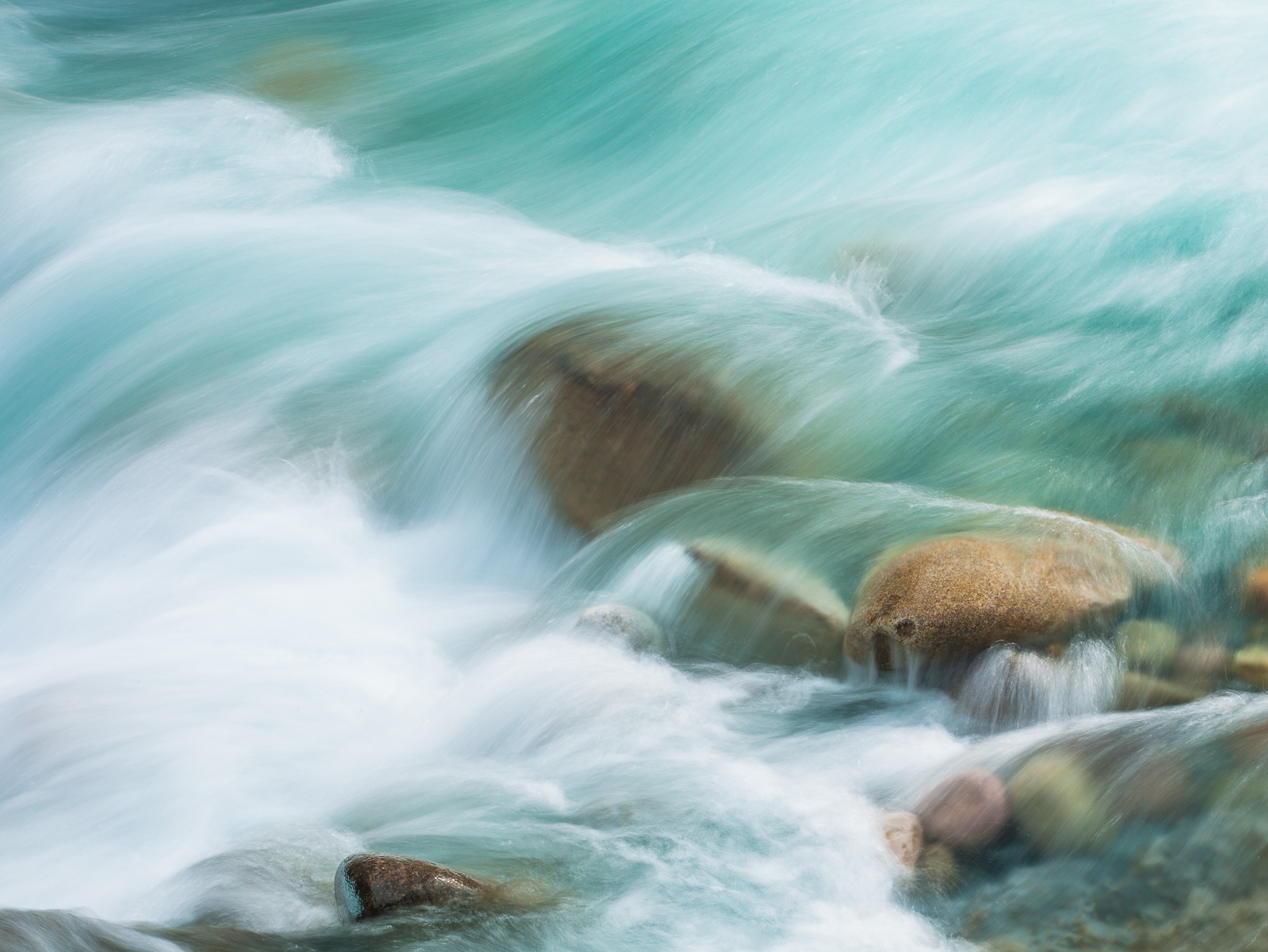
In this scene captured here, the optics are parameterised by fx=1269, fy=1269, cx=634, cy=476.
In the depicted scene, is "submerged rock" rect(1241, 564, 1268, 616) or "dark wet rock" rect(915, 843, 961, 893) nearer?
"dark wet rock" rect(915, 843, 961, 893)

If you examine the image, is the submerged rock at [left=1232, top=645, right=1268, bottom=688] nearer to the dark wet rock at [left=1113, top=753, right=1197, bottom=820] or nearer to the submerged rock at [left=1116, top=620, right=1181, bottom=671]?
the submerged rock at [left=1116, top=620, right=1181, bottom=671]

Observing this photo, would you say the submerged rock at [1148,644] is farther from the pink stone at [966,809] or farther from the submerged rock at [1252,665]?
the pink stone at [966,809]

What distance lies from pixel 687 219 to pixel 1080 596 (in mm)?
5036

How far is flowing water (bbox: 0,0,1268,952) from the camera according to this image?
4.56 metres

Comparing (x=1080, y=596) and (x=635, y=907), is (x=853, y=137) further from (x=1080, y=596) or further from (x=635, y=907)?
(x=635, y=907)

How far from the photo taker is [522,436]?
664 cm

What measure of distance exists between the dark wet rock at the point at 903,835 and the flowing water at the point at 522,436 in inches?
2.0

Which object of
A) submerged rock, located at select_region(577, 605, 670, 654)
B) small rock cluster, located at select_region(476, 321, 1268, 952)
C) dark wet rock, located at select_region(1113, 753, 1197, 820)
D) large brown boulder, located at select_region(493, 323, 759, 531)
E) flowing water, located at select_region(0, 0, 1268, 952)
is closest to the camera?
small rock cluster, located at select_region(476, 321, 1268, 952)

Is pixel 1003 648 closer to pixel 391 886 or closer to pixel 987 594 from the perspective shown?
pixel 987 594

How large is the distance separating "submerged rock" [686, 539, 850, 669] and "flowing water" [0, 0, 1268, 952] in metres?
0.11

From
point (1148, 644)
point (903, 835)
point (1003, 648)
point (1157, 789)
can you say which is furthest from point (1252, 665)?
point (903, 835)

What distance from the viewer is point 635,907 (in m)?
4.10

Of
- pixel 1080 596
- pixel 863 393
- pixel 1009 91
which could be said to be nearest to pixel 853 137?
pixel 1009 91

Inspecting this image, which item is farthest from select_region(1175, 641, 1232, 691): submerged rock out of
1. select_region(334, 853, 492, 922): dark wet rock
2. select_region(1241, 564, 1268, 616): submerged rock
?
select_region(334, 853, 492, 922): dark wet rock
